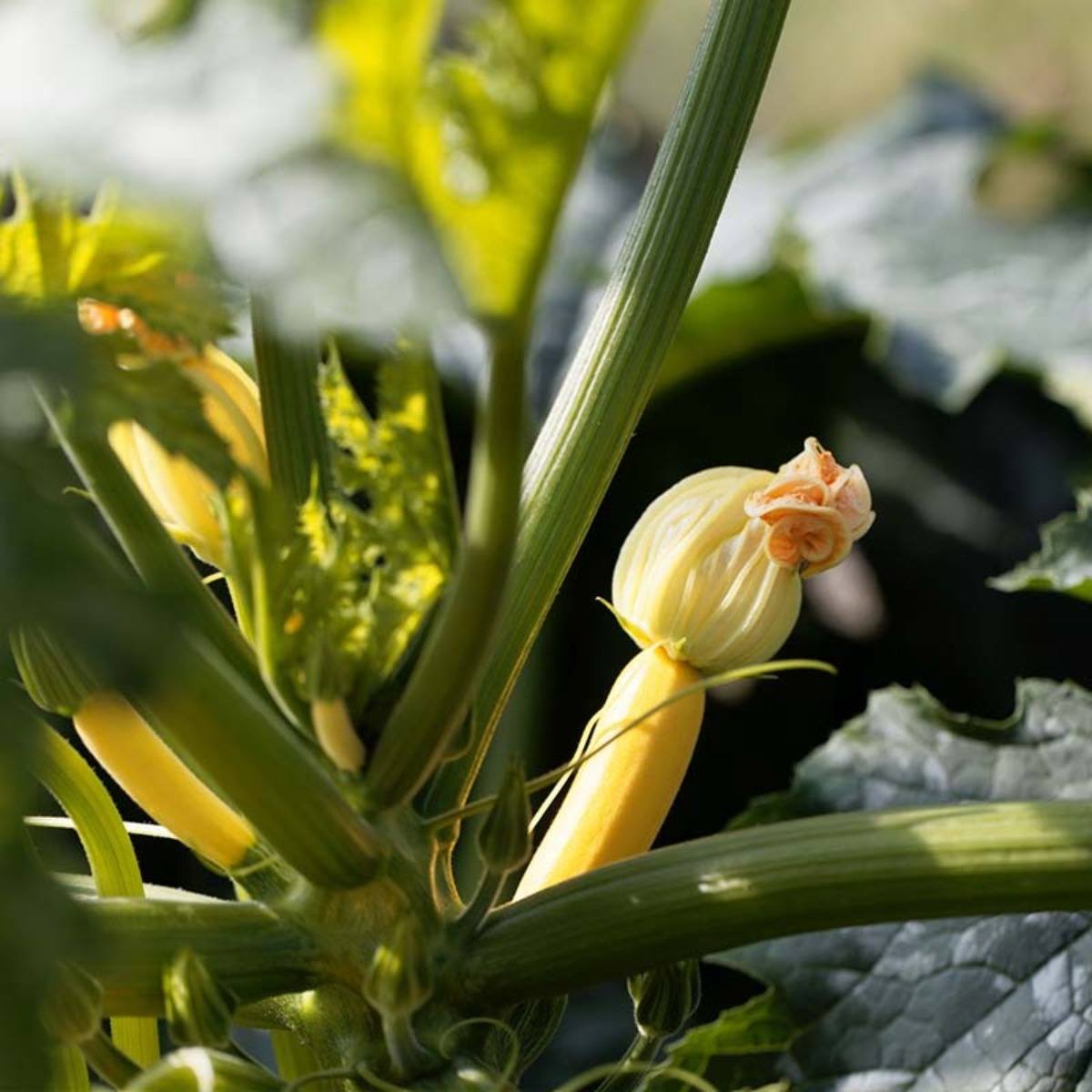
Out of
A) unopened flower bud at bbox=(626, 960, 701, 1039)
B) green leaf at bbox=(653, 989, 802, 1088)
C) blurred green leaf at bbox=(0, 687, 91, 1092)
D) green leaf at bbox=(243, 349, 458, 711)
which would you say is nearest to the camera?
blurred green leaf at bbox=(0, 687, 91, 1092)

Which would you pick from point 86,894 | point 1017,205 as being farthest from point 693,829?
point 86,894

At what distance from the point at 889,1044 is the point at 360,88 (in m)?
0.63

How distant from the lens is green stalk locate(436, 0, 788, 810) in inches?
29.4

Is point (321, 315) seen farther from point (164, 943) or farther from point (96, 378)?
point (164, 943)

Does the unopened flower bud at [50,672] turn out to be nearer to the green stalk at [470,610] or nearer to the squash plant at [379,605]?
the squash plant at [379,605]

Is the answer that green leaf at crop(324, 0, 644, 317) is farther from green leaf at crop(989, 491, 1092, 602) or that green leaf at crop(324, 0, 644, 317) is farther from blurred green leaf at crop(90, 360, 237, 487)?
green leaf at crop(989, 491, 1092, 602)

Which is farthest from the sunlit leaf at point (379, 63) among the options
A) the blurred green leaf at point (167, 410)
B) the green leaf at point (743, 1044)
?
the green leaf at point (743, 1044)

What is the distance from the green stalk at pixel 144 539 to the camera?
0.61m

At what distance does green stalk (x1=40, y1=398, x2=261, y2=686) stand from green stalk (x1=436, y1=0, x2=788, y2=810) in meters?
0.13

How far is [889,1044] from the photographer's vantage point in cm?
91

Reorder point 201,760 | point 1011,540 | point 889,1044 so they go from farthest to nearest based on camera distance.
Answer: point 1011,540 → point 889,1044 → point 201,760

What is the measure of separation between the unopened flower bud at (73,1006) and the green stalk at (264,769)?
72mm

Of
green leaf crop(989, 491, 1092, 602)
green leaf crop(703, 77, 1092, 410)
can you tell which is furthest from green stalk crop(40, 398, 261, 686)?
green leaf crop(703, 77, 1092, 410)

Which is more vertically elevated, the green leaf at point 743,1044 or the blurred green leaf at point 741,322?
the green leaf at point 743,1044
